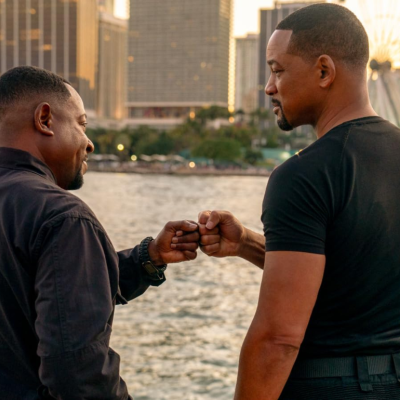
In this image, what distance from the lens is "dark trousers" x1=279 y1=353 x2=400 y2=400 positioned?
79.3 inches

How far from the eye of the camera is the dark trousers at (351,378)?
6.61 feet

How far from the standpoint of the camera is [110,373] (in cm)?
191

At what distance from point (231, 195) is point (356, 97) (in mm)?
56368

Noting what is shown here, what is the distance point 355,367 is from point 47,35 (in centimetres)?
15613

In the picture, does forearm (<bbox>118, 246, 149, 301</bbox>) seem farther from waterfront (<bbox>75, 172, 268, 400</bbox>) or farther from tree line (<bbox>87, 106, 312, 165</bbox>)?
tree line (<bbox>87, 106, 312, 165</bbox>)

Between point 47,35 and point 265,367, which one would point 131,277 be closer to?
point 265,367

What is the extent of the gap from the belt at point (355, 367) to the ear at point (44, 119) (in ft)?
3.42

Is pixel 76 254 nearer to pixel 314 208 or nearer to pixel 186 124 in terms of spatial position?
pixel 314 208

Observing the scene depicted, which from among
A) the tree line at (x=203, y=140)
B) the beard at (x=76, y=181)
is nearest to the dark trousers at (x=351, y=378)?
the beard at (x=76, y=181)

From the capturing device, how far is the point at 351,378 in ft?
6.64

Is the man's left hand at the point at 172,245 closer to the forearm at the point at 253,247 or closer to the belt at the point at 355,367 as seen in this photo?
the forearm at the point at 253,247

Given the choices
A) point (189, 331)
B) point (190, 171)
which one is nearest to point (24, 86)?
point (189, 331)

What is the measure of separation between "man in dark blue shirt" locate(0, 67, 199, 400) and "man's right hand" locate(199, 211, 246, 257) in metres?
0.83

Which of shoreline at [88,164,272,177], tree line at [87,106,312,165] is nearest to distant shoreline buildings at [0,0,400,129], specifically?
tree line at [87,106,312,165]
